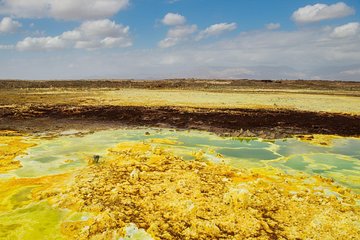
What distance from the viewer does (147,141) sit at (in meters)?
14.8

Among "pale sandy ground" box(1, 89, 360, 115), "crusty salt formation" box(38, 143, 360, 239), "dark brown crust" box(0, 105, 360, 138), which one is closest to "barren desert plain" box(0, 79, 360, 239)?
"crusty salt formation" box(38, 143, 360, 239)

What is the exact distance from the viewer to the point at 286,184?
9422mm

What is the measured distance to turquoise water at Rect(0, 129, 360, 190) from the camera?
35.6 ft

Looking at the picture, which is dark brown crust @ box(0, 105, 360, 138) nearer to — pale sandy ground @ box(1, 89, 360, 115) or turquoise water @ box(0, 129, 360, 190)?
turquoise water @ box(0, 129, 360, 190)

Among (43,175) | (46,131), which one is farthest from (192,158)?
(46,131)

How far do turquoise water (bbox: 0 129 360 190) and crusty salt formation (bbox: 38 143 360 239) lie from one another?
1.18 metres

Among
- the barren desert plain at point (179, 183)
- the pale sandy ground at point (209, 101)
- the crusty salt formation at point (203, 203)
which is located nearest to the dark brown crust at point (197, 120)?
the barren desert plain at point (179, 183)

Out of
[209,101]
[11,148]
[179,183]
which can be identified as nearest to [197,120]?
[11,148]

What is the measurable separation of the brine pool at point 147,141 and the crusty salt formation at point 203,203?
1.90 feet

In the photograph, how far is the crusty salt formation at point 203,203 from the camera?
6.52 m

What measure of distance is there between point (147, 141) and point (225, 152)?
3447mm

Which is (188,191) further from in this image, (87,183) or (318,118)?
(318,118)

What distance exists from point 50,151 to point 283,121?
1393 centimetres

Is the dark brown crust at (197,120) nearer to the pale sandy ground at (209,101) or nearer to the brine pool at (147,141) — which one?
the brine pool at (147,141)
